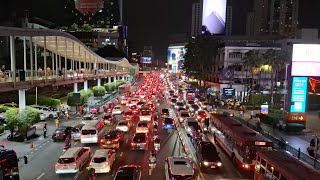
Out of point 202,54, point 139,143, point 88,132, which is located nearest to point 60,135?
point 88,132

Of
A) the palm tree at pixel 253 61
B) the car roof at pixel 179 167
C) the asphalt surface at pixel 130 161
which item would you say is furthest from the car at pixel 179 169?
the palm tree at pixel 253 61

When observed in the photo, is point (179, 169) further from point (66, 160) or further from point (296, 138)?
point (296, 138)

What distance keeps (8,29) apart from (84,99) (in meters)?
31.2

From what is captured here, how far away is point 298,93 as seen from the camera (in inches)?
1484

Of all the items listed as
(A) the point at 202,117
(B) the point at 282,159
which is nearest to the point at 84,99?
(A) the point at 202,117

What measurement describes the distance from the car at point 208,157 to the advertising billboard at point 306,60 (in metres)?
18.3

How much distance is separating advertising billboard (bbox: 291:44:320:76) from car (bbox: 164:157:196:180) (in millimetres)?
22636

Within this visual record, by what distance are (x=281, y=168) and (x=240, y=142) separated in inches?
297

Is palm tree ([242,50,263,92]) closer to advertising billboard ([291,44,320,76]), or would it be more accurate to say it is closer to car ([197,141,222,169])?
advertising billboard ([291,44,320,76])

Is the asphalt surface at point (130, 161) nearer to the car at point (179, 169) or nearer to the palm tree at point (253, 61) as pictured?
the car at point (179, 169)

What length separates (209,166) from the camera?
22594 mm

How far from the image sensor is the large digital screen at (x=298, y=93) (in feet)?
123

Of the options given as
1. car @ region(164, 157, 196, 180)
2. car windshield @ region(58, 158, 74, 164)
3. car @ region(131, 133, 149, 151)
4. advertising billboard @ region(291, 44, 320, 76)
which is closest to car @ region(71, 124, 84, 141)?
car @ region(131, 133, 149, 151)

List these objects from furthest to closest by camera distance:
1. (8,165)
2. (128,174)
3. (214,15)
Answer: (214,15)
(128,174)
(8,165)
